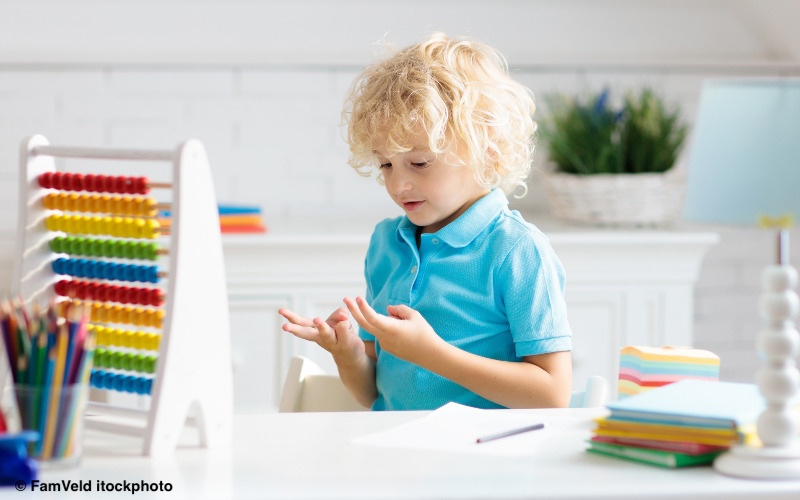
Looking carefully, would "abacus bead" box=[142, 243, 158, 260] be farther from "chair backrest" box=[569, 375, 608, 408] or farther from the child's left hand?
"chair backrest" box=[569, 375, 608, 408]

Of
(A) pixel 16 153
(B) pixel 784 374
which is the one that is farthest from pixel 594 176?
(B) pixel 784 374

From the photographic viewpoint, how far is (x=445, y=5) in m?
3.34

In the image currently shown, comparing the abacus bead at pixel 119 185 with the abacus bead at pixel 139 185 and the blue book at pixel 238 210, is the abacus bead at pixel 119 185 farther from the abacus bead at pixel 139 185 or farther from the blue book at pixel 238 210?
the blue book at pixel 238 210

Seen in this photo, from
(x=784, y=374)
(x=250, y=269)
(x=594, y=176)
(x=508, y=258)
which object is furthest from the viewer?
(x=594, y=176)

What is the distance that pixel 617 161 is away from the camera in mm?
3010

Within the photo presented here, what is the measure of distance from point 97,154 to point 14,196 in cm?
216

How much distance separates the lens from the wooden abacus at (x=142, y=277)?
3.80 ft

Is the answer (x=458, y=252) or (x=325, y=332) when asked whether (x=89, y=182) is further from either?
(x=458, y=252)

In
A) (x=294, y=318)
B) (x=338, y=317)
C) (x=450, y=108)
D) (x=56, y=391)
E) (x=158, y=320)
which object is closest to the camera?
(x=56, y=391)

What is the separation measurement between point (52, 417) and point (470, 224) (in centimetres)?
85

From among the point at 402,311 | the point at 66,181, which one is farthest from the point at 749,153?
the point at 66,181

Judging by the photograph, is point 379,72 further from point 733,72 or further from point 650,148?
point 733,72

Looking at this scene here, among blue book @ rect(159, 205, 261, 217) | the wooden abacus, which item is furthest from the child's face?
blue book @ rect(159, 205, 261, 217)

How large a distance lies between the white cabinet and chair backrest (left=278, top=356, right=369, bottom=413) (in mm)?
964
